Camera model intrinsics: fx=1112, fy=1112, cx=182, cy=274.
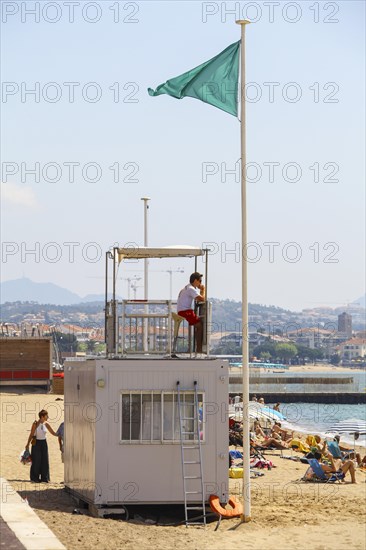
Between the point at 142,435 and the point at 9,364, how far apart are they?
4183cm

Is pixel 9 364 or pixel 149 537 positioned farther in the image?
pixel 9 364

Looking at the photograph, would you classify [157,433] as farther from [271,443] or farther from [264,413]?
[264,413]

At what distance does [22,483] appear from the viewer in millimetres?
21922

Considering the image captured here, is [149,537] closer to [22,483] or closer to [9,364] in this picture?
[22,483]

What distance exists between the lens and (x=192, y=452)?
18141mm

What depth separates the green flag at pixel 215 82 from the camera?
18844 millimetres

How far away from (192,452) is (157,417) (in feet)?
2.65

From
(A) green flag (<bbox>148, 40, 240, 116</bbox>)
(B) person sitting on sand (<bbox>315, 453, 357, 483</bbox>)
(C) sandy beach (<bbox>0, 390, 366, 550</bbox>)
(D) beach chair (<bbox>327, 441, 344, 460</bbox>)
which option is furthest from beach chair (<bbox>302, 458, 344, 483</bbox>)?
(A) green flag (<bbox>148, 40, 240, 116</bbox>)

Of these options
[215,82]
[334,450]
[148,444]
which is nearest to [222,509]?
[148,444]

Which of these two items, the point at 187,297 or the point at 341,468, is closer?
the point at 187,297

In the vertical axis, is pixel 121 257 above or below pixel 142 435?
above

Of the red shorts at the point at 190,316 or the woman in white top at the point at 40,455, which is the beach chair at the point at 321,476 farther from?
the red shorts at the point at 190,316

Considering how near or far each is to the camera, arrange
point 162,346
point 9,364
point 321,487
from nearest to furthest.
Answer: point 162,346 → point 321,487 → point 9,364

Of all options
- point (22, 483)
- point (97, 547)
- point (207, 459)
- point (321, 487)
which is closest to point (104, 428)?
point (207, 459)
